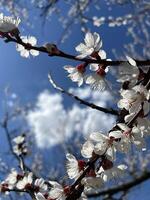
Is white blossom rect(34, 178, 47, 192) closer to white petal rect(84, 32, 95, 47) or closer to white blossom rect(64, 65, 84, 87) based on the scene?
white blossom rect(64, 65, 84, 87)

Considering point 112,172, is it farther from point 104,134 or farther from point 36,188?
point 36,188

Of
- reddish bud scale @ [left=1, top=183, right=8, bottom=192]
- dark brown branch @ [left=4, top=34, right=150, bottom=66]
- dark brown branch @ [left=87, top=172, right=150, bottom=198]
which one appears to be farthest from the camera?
dark brown branch @ [left=87, top=172, right=150, bottom=198]

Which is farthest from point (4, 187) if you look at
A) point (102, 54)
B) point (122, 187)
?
point (102, 54)

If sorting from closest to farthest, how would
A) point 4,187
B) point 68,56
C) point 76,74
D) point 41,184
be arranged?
point 68,56 → point 76,74 → point 41,184 → point 4,187

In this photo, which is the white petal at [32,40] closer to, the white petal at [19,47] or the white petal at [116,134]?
the white petal at [19,47]

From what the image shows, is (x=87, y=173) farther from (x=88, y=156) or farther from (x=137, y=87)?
(x=137, y=87)

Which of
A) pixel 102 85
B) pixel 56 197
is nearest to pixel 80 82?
pixel 102 85

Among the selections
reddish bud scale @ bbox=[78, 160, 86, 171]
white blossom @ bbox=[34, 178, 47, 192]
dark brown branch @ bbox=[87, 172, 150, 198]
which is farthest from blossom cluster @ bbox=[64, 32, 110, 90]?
dark brown branch @ bbox=[87, 172, 150, 198]

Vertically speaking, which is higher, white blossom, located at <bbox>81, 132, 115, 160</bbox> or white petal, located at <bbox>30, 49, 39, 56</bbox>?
white petal, located at <bbox>30, 49, 39, 56</bbox>

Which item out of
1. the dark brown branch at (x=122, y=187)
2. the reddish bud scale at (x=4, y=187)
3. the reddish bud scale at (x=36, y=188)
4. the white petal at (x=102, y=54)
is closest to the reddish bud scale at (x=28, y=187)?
the reddish bud scale at (x=36, y=188)

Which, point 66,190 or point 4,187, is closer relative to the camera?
point 66,190

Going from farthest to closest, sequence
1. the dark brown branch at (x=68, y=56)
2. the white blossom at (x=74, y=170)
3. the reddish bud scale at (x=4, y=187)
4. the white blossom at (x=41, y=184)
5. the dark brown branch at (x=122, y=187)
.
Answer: the dark brown branch at (x=122, y=187), the reddish bud scale at (x=4, y=187), the white blossom at (x=41, y=184), the white blossom at (x=74, y=170), the dark brown branch at (x=68, y=56)
